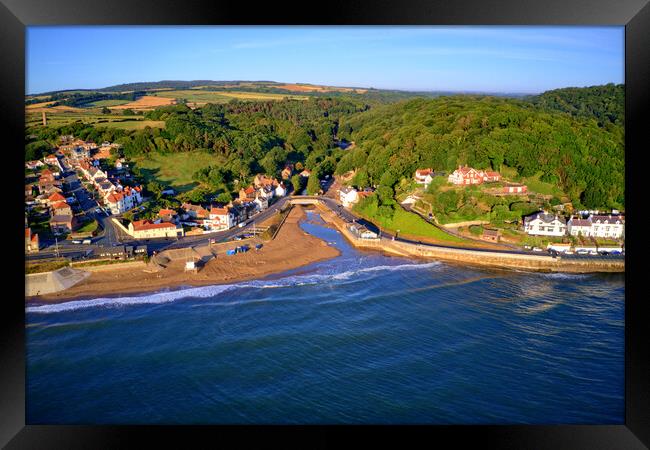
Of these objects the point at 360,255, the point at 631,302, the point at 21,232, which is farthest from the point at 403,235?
the point at 21,232

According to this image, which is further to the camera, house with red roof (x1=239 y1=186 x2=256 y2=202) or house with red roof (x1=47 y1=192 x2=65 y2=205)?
house with red roof (x1=239 y1=186 x2=256 y2=202)

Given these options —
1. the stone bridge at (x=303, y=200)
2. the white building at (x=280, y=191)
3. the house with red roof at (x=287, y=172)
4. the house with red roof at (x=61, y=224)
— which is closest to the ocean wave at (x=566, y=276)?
the stone bridge at (x=303, y=200)

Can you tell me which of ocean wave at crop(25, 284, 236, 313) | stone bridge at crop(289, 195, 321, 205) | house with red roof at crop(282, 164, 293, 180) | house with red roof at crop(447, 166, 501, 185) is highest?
house with red roof at crop(282, 164, 293, 180)

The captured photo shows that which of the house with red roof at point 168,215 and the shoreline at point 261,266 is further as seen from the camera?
the house with red roof at point 168,215

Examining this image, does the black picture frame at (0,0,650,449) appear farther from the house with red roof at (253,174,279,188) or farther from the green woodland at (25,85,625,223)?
the house with red roof at (253,174,279,188)

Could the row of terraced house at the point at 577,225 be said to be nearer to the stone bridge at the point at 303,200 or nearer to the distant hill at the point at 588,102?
the distant hill at the point at 588,102

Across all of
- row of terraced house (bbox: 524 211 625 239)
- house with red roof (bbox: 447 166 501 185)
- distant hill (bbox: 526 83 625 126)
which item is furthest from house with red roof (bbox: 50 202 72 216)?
distant hill (bbox: 526 83 625 126)

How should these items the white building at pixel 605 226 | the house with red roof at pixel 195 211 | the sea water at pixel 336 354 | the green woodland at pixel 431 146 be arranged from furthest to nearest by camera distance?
the green woodland at pixel 431 146 < the house with red roof at pixel 195 211 < the white building at pixel 605 226 < the sea water at pixel 336 354
